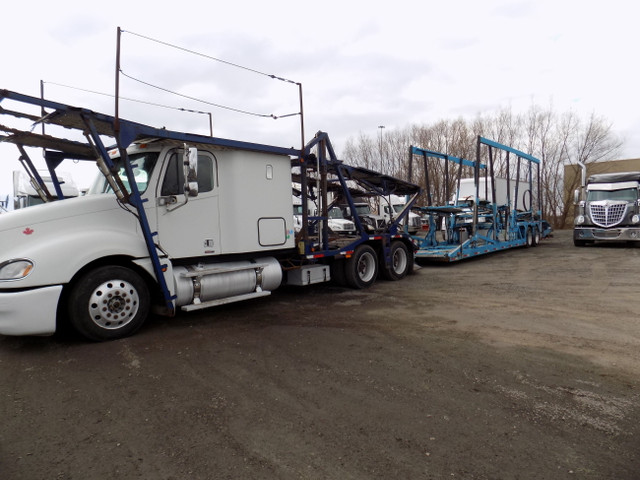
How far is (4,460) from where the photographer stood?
2811mm

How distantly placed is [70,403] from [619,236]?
18.5m

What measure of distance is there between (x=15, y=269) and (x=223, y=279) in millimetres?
2511

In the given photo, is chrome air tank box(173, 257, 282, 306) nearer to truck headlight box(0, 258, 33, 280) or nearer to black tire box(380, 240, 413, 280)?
truck headlight box(0, 258, 33, 280)

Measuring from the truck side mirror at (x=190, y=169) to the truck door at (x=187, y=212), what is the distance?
0.24 metres

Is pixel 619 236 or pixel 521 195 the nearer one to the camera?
pixel 619 236

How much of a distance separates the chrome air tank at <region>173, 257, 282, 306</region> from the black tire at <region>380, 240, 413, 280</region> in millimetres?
3438

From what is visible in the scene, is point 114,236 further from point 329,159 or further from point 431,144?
point 431,144

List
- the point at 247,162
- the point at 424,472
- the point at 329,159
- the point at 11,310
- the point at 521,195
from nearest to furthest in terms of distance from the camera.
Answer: the point at 424,472 < the point at 11,310 < the point at 247,162 < the point at 329,159 < the point at 521,195

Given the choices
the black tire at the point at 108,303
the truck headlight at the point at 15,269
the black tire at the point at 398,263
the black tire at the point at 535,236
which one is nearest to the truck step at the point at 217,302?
the black tire at the point at 108,303

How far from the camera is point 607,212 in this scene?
16.5 meters

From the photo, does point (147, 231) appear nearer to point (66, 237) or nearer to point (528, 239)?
point (66, 237)

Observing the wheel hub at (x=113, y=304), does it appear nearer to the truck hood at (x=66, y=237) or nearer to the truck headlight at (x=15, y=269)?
the truck hood at (x=66, y=237)

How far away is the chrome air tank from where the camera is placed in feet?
19.2

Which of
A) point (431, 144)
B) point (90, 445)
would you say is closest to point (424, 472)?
point (90, 445)
